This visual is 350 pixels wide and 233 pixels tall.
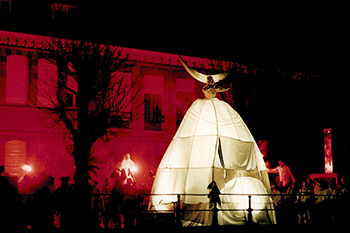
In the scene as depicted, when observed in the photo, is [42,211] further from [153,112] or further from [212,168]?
[153,112]

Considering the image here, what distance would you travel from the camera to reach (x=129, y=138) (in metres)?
25.2

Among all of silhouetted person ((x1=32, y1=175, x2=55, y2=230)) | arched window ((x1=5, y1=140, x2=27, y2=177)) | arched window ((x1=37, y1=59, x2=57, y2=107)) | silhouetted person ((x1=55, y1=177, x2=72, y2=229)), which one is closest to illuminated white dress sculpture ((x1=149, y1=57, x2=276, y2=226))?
silhouetted person ((x1=55, y1=177, x2=72, y2=229))

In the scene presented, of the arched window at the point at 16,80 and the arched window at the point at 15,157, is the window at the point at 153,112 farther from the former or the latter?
the arched window at the point at 15,157

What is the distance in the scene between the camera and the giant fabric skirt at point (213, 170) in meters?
13.4

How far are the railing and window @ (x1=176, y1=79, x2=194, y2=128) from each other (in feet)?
38.7

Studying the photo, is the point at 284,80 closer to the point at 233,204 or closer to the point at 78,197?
the point at 233,204

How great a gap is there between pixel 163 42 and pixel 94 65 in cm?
907

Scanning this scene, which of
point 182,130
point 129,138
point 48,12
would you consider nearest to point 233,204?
point 182,130

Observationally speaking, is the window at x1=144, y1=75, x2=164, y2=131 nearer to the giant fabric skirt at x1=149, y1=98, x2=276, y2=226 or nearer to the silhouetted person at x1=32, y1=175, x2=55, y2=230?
the giant fabric skirt at x1=149, y1=98, x2=276, y2=226

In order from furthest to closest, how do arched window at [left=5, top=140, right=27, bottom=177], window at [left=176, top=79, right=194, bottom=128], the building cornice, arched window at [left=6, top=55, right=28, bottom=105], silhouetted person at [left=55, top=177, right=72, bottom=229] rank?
window at [left=176, top=79, right=194, bottom=128], arched window at [left=6, top=55, right=28, bottom=105], the building cornice, arched window at [left=5, top=140, right=27, bottom=177], silhouetted person at [left=55, top=177, right=72, bottom=229]

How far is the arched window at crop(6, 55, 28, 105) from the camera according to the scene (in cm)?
2259

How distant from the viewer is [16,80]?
74.6 feet

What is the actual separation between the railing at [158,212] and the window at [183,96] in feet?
38.7

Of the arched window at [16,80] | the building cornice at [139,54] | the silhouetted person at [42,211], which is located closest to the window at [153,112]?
the building cornice at [139,54]
